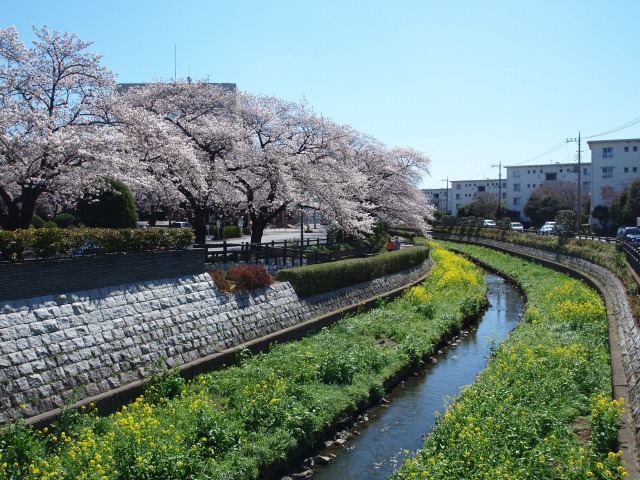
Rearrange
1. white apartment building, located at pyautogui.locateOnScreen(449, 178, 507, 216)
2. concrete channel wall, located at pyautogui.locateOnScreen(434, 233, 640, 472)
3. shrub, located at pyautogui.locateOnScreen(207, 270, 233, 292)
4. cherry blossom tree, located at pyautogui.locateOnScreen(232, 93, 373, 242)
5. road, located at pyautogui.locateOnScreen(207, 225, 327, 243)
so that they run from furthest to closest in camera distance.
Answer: white apartment building, located at pyautogui.locateOnScreen(449, 178, 507, 216) < road, located at pyautogui.locateOnScreen(207, 225, 327, 243) < cherry blossom tree, located at pyautogui.locateOnScreen(232, 93, 373, 242) < shrub, located at pyautogui.locateOnScreen(207, 270, 233, 292) < concrete channel wall, located at pyautogui.locateOnScreen(434, 233, 640, 472)

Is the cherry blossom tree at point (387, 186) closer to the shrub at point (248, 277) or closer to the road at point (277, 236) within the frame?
the road at point (277, 236)

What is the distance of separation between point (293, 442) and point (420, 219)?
3071 cm

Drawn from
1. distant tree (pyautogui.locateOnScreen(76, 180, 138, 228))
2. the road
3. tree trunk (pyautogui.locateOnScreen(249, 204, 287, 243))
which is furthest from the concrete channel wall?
the road

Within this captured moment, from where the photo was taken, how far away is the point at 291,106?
25.1m

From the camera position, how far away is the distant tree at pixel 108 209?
17.5 metres

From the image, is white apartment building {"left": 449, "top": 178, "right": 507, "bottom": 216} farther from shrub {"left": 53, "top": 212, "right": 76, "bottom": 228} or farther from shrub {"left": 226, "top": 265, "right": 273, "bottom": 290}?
shrub {"left": 226, "top": 265, "right": 273, "bottom": 290}

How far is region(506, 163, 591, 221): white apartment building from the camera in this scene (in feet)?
273

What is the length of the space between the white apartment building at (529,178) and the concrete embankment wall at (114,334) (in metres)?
75.3

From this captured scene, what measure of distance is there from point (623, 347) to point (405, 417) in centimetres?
515

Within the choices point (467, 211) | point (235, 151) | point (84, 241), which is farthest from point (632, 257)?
point (467, 211)

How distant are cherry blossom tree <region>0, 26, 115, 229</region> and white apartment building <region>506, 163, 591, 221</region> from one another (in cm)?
7473

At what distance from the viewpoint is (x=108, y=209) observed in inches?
692

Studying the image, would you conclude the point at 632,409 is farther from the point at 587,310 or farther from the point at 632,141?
the point at 632,141

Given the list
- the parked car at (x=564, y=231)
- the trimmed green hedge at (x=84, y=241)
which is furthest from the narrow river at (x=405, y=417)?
the parked car at (x=564, y=231)
